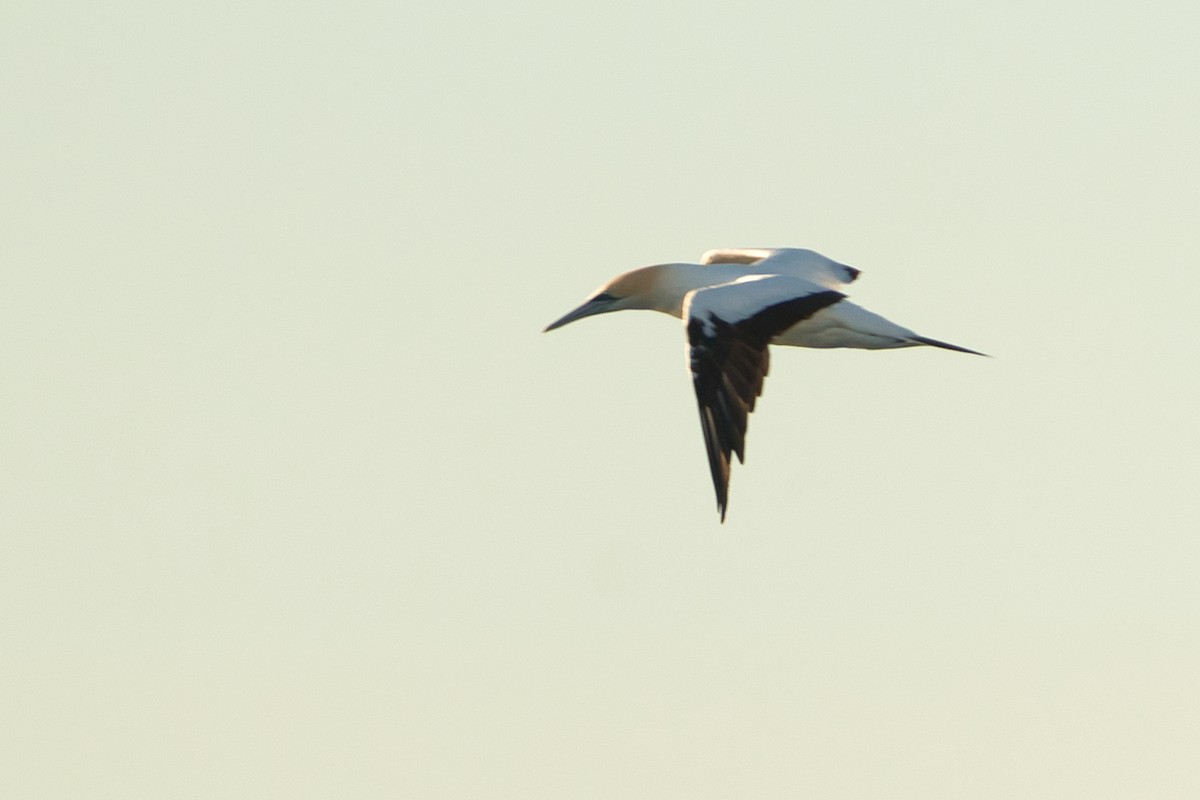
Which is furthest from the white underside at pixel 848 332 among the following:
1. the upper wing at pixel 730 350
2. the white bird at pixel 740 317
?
the upper wing at pixel 730 350

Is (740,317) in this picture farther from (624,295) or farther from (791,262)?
(791,262)

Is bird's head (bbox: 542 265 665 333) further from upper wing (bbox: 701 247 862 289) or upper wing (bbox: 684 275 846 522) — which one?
upper wing (bbox: 684 275 846 522)

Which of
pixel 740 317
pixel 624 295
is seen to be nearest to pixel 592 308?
pixel 624 295

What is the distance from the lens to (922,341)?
22.2m

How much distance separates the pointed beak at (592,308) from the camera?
24.4 metres

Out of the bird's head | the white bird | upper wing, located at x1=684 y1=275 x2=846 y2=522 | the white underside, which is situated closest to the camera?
upper wing, located at x1=684 y1=275 x2=846 y2=522

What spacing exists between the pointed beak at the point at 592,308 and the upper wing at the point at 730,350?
3595mm

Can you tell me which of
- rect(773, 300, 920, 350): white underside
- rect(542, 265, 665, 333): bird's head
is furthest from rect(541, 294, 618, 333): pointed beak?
rect(773, 300, 920, 350): white underside

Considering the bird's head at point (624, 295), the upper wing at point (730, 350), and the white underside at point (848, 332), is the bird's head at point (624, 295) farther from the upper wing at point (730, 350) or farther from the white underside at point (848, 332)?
the upper wing at point (730, 350)

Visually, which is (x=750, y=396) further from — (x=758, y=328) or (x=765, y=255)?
(x=765, y=255)

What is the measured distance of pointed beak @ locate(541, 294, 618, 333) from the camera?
24.4m

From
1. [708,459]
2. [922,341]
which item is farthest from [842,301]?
[708,459]

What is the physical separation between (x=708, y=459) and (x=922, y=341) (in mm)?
3839

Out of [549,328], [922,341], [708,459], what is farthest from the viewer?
[549,328]
